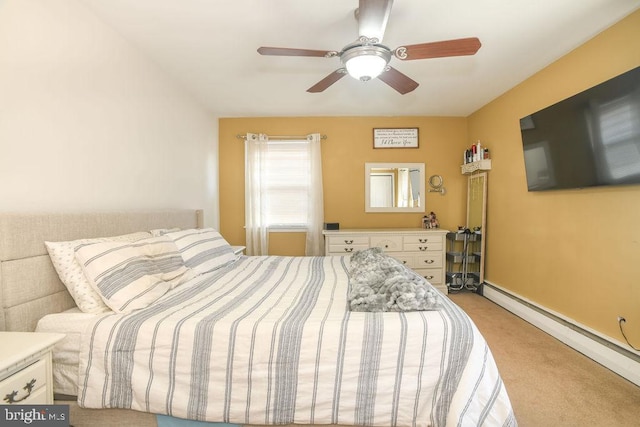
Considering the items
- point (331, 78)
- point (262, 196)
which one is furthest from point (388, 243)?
point (331, 78)

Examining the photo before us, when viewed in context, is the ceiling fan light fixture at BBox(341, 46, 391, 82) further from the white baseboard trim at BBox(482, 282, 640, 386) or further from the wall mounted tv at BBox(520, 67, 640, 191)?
the white baseboard trim at BBox(482, 282, 640, 386)

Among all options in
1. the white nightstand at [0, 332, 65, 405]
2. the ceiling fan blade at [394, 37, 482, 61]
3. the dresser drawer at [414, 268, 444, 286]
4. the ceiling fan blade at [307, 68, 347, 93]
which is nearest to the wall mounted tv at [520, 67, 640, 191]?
the ceiling fan blade at [394, 37, 482, 61]

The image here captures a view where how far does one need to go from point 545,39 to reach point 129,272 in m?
3.17

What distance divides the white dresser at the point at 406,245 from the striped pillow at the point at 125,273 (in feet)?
6.90

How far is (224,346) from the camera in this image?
1128mm

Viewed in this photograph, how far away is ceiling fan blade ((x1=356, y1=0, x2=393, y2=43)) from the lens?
1371mm

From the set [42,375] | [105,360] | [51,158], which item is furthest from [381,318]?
[51,158]

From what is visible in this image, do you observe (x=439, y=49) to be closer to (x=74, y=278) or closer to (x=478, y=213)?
(x=74, y=278)

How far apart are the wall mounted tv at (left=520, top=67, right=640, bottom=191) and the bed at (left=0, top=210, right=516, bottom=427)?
1.65 metres

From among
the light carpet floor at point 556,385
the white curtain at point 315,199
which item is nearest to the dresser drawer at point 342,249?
the white curtain at point 315,199

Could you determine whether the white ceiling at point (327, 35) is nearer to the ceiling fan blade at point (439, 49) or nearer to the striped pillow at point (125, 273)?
the ceiling fan blade at point (439, 49)

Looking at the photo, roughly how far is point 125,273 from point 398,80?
2.02m

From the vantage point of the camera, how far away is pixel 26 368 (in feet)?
3.08

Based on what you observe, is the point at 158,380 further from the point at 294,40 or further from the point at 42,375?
the point at 294,40
